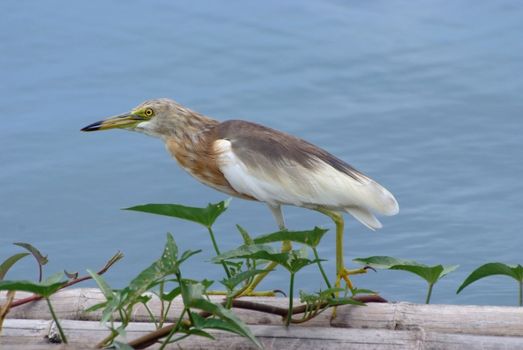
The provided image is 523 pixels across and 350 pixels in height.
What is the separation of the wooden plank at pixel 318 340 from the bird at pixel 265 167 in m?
0.42

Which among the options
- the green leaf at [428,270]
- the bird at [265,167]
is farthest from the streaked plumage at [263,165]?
the green leaf at [428,270]

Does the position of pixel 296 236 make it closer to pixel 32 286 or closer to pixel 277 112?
pixel 32 286

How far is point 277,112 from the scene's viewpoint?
23.5 ft

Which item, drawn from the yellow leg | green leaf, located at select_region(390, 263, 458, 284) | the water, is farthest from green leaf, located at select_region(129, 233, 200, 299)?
the water

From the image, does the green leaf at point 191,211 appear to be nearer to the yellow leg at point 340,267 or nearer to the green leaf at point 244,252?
the green leaf at point 244,252

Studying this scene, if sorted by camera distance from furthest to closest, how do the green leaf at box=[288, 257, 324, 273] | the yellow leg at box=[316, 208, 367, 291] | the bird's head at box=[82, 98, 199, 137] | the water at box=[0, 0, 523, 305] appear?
the water at box=[0, 0, 523, 305] → the bird's head at box=[82, 98, 199, 137] → the yellow leg at box=[316, 208, 367, 291] → the green leaf at box=[288, 257, 324, 273]

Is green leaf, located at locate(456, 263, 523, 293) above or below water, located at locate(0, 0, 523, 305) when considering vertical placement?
above

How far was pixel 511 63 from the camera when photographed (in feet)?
25.4

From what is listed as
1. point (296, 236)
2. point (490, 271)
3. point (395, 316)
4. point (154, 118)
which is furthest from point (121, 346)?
point (154, 118)

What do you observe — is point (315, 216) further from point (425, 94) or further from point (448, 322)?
point (448, 322)

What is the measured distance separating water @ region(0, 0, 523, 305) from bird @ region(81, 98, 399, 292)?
1.62m

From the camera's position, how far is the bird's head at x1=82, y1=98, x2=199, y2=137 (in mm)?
4387

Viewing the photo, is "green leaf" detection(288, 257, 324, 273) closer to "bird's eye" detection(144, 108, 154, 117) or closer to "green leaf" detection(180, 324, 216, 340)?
"green leaf" detection(180, 324, 216, 340)

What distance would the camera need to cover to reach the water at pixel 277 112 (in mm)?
6160
